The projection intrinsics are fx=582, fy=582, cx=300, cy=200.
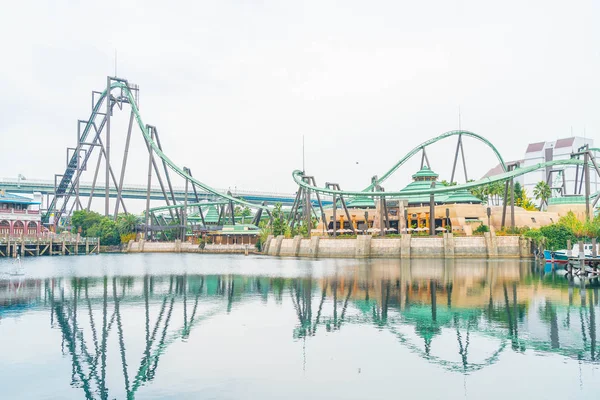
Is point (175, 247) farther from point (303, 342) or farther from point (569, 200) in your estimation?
point (303, 342)

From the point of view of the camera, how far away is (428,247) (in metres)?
75.7

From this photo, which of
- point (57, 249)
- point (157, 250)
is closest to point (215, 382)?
point (57, 249)

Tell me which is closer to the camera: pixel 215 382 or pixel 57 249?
pixel 215 382

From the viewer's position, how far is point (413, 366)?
19734mm

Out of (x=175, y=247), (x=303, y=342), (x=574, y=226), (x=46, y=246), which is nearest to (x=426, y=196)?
(x=574, y=226)

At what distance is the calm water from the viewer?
691 inches

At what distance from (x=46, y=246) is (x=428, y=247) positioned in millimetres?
64190

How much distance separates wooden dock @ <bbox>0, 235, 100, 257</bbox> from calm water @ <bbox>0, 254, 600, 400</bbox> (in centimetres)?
5587

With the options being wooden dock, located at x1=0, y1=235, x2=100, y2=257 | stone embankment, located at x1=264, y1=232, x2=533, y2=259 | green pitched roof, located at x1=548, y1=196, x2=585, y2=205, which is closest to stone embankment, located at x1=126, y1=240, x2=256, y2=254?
wooden dock, located at x1=0, y1=235, x2=100, y2=257

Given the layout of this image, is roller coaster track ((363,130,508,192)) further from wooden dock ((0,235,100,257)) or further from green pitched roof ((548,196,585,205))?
wooden dock ((0,235,100,257))

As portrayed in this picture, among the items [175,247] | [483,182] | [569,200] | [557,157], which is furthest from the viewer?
[557,157]

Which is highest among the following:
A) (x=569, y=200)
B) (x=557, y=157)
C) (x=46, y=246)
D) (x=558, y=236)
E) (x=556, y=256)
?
(x=557, y=157)

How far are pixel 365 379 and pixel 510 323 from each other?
36.0 ft

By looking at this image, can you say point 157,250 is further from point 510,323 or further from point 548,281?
point 510,323
